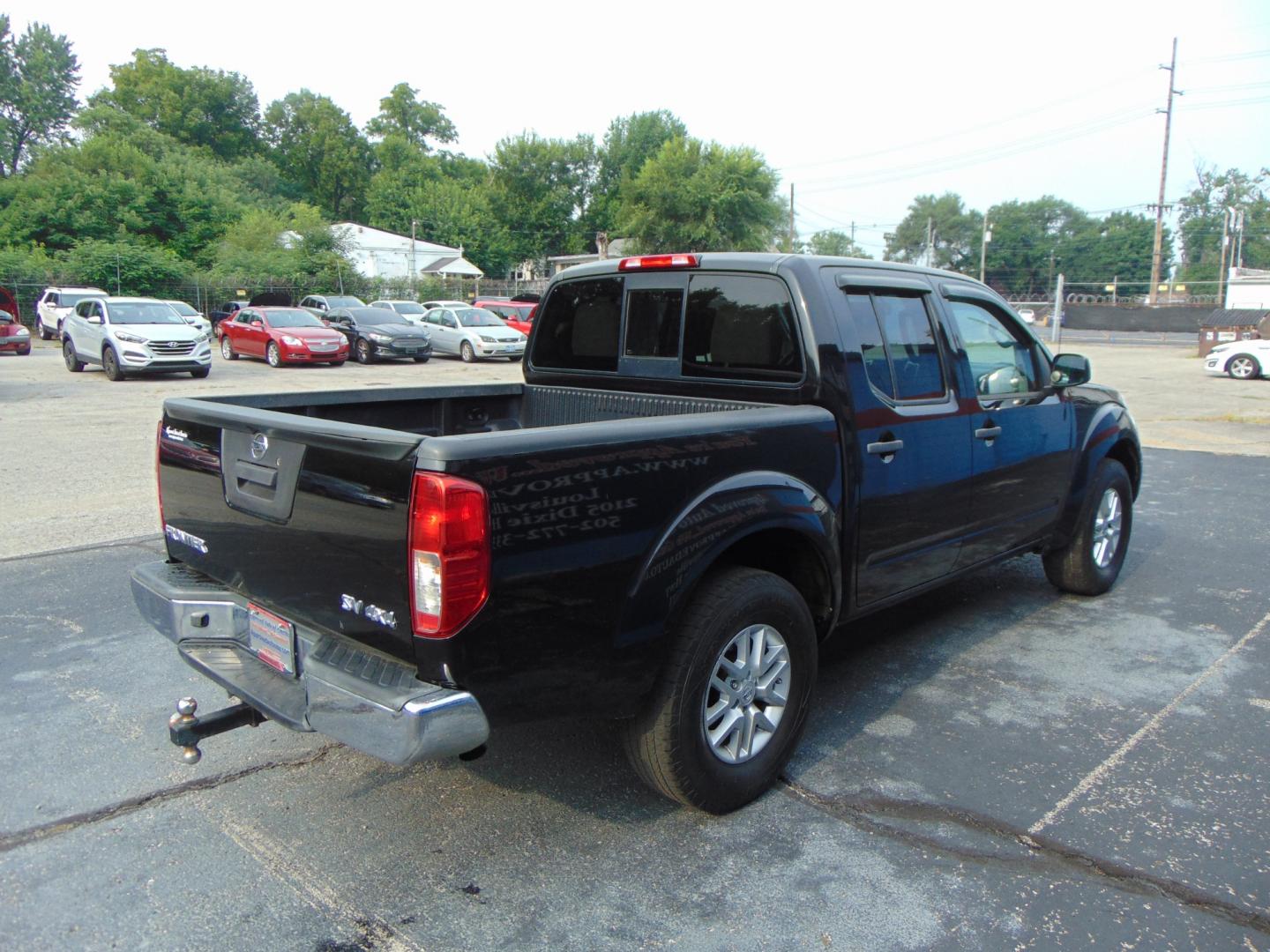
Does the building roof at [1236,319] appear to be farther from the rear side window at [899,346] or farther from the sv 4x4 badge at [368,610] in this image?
the sv 4x4 badge at [368,610]

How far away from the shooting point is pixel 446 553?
7.91 feet

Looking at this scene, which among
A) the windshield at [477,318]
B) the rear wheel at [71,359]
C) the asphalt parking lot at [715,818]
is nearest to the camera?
the asphalt parking lot at [715,818]

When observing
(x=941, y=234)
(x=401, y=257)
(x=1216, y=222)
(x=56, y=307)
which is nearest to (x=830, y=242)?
(x=941, y=234)

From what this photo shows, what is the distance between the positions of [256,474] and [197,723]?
784mm

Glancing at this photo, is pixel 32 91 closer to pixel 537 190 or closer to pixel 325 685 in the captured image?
pixel 537 190

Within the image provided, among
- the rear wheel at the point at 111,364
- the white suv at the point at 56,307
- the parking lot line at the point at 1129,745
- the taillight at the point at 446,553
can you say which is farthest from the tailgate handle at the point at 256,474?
the white suv at the point at 56,307

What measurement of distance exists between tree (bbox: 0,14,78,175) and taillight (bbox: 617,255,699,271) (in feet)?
309

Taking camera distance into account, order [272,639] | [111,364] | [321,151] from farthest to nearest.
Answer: [321,151] < [111,364] < [272,639]

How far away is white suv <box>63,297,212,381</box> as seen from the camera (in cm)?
1938

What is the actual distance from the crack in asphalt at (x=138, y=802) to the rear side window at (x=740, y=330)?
2.18m

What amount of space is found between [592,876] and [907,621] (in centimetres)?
295

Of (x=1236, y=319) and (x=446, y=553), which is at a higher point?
(x=1236, y=319)

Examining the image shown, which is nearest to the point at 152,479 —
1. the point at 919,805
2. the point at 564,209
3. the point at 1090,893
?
the point at 919,805

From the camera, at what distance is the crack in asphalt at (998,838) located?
2768 mm
